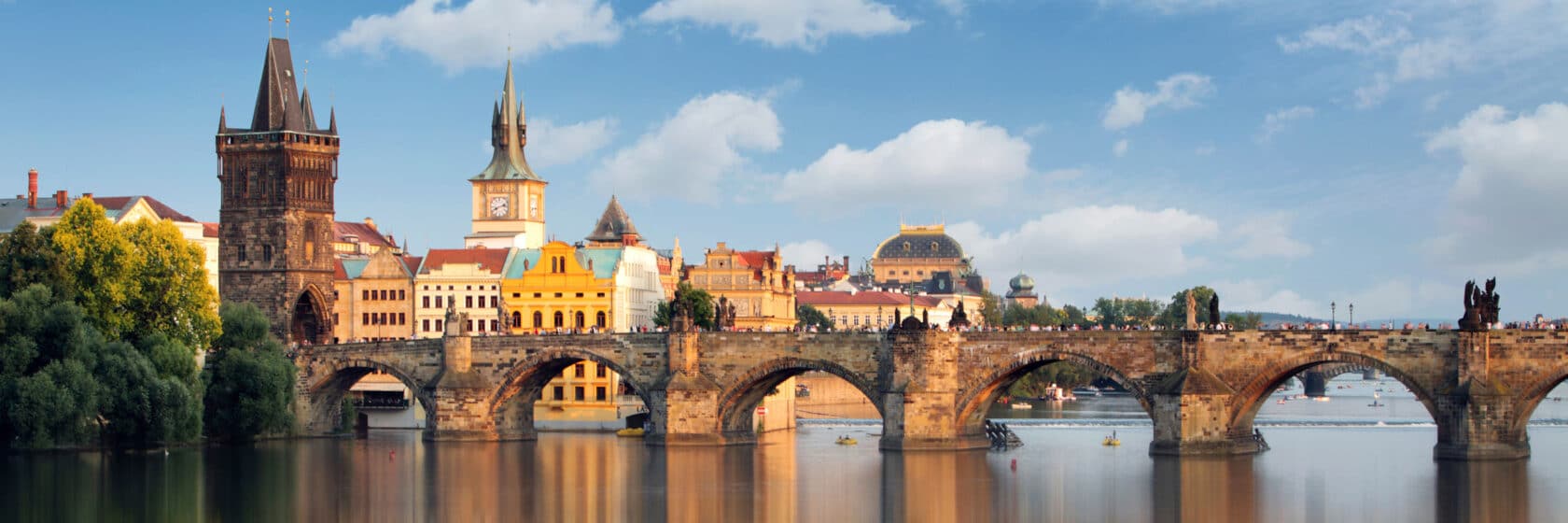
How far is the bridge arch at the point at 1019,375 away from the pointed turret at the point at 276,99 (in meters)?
41.8

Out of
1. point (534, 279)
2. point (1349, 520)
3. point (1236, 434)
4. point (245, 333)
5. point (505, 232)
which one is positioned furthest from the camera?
point (505, 232)

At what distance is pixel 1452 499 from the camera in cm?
6844

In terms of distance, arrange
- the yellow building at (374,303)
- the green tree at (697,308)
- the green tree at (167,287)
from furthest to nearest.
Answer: the green tree at (697,308), the yellow building at (374,303), the green tree at (167,287)

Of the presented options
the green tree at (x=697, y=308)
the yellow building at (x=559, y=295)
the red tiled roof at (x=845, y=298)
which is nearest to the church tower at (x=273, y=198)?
the yellow building at (x=559, y=295)

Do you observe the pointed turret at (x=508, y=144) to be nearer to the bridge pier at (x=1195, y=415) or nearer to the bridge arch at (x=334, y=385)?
the bridge arch at (x=334, y=385)

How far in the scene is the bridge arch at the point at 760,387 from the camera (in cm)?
9050

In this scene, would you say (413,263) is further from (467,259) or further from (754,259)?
(754,259)

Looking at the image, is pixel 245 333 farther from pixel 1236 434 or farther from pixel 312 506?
pixel 1236 434

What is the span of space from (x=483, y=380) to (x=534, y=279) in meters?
24.3

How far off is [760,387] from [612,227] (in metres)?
52.9

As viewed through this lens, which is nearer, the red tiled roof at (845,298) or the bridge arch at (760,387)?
the bridge arch at (760,387)

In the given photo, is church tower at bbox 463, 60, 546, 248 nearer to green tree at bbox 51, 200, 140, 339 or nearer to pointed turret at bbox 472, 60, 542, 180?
pointed turret at bbox 472, 60, 542, 180

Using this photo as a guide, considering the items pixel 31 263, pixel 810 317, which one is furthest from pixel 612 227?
pixel 31 263

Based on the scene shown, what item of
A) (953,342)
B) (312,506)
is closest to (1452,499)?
(953,342)
